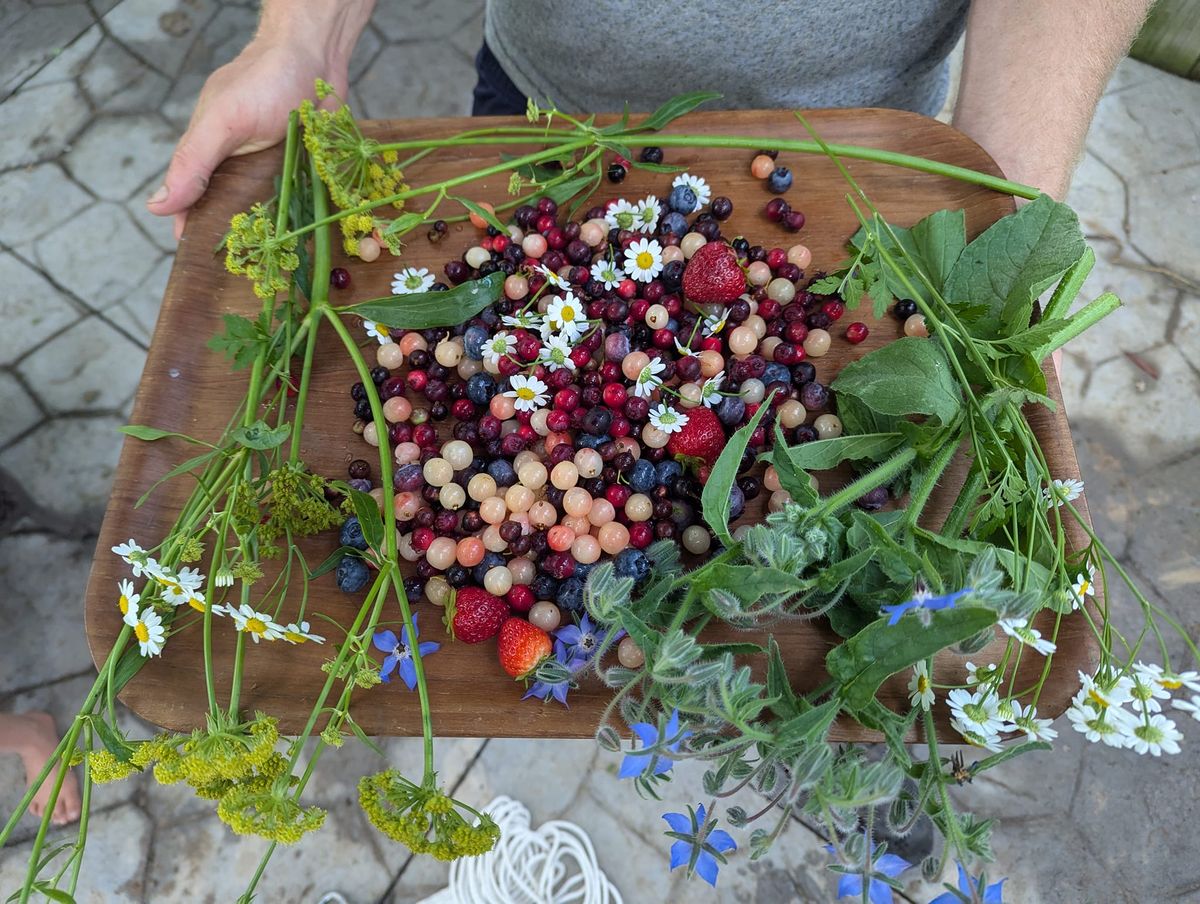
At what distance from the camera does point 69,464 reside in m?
1.80

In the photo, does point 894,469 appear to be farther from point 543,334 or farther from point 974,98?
point 974,98

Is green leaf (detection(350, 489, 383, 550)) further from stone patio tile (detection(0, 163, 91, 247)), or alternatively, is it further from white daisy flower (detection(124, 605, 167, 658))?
stone patio tile (detection(0, 163, 91, 247))

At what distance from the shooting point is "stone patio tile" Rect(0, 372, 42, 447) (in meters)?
1.83

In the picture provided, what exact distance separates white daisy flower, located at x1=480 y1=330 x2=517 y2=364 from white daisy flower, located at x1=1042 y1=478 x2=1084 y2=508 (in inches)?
21.8

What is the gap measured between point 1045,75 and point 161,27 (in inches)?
89.6

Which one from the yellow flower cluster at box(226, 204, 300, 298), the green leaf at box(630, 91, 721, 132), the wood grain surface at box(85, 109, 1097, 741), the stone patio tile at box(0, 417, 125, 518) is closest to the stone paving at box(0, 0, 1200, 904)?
the stone patio tile at box(0, 417, 125, 518)

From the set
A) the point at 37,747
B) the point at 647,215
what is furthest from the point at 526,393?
the point at 37,747

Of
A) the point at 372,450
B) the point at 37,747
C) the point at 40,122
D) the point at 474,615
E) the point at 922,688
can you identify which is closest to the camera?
the point at 922,688

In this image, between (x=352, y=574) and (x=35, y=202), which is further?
(x=35, y=202)

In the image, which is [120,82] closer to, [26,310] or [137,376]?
[26,310]

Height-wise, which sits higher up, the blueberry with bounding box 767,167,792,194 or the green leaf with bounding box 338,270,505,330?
the blueberry with bounding box 767,167,792,194

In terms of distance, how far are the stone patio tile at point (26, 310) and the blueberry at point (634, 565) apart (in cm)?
169

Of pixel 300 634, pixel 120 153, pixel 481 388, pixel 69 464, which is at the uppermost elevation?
pixel 481 388

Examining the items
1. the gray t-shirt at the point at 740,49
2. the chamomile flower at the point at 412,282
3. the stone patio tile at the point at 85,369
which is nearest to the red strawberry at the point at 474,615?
the chamomile flower at the point at 412,282
